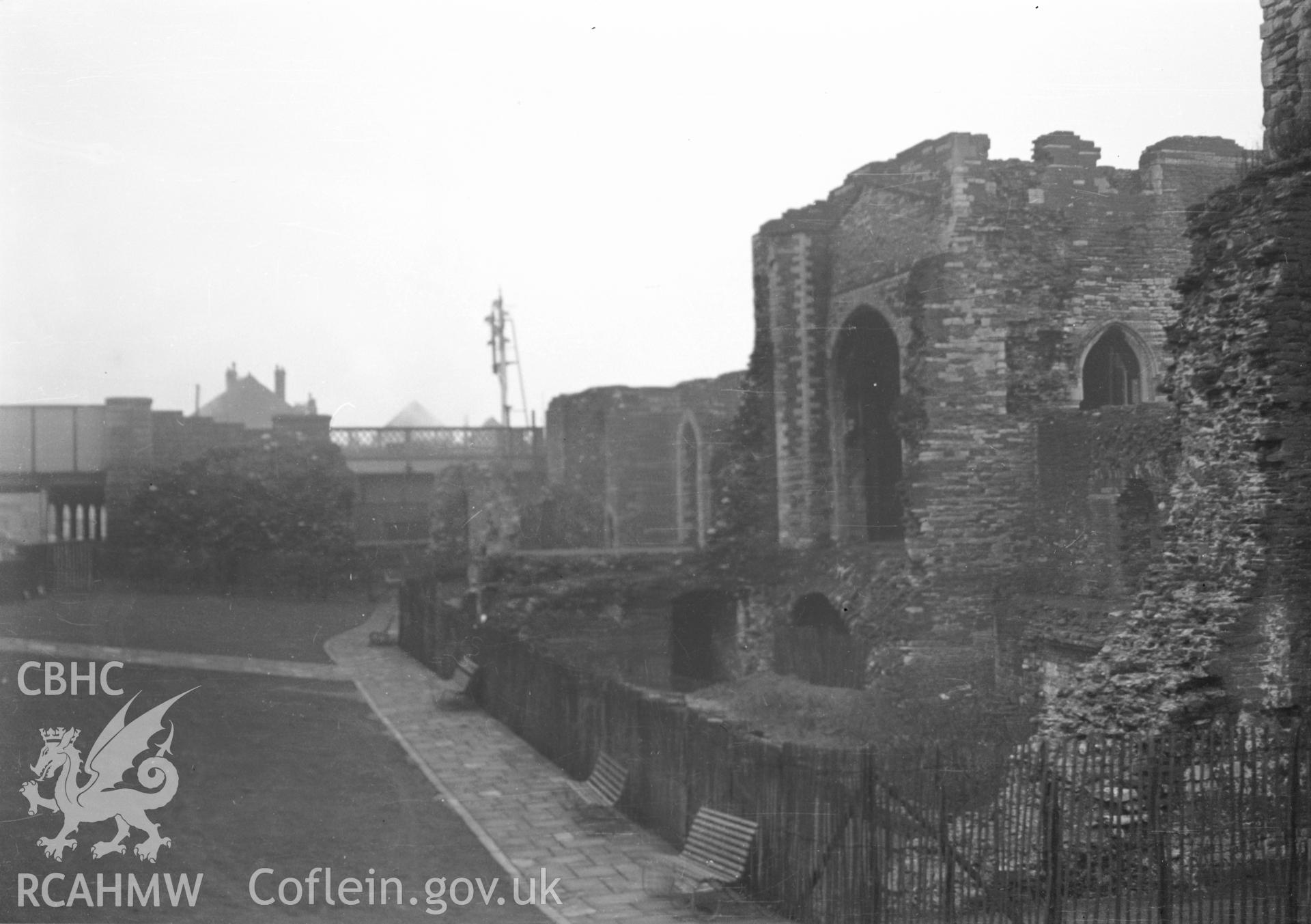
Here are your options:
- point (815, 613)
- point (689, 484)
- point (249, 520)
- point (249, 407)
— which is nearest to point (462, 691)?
point (249, 520)

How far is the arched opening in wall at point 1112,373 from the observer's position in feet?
56.8

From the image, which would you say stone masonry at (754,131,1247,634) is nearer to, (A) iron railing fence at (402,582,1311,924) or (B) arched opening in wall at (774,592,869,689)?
(B) arched opening in wall at (774,592,869,689)

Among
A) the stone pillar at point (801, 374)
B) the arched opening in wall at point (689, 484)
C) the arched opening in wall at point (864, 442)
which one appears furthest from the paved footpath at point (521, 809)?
the arched opening in wall at point (689, 484)

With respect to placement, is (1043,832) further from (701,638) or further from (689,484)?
(689,484)

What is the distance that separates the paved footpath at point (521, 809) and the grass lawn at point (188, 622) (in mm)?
1207

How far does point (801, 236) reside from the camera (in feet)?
67.5

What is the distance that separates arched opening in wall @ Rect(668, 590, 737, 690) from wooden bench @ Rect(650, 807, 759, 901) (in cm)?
1072

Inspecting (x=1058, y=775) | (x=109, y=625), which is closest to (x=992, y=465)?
(x=1058, y=775)

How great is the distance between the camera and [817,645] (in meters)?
19.5

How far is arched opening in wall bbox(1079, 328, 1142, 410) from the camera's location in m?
17.3

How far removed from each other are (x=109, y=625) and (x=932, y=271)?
11393 millimetres

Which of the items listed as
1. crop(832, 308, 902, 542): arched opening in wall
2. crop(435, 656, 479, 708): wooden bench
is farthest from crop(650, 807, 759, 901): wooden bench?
crop(832, 308, 902, 542): arched opening in wall

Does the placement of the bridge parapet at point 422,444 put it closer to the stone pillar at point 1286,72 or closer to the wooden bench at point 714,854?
the wooden bench at point 714,854

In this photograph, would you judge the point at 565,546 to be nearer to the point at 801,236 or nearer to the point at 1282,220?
the point at 801,236
